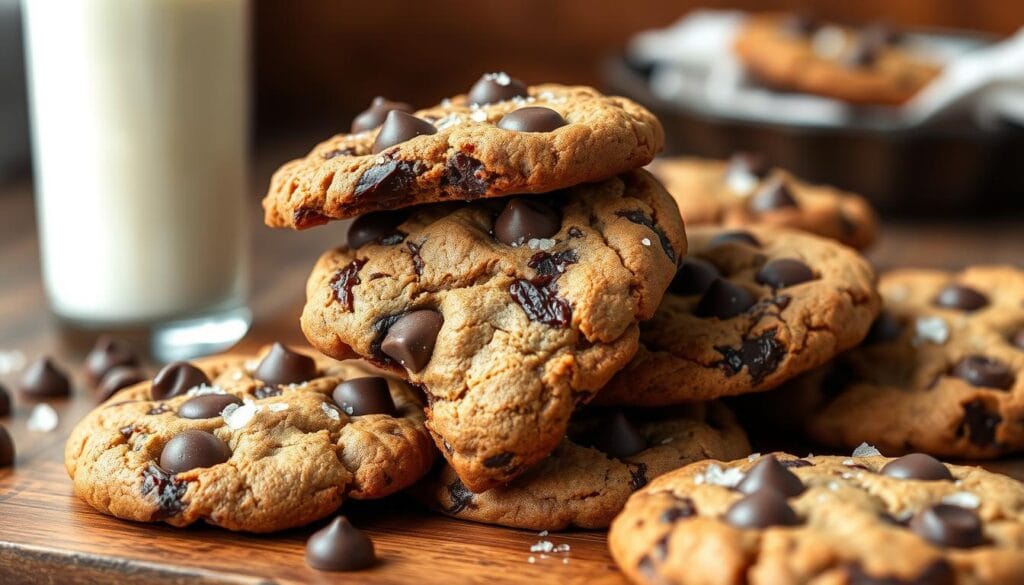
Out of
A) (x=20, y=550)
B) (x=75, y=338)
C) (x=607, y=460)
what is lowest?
(x=75, y=338)

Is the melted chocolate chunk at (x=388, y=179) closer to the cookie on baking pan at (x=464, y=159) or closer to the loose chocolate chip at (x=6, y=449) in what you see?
the cookie on baking pan at (x=464, y=159)

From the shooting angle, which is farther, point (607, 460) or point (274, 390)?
point (274, 390)

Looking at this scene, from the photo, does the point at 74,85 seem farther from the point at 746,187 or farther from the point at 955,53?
the point at 955,53

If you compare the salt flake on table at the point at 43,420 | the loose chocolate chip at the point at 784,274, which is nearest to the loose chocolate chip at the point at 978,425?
the loose chocolate chip at the point at 784,274

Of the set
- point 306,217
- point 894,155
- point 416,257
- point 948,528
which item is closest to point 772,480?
point 948,528

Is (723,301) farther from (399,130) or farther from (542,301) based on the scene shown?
(399,130)

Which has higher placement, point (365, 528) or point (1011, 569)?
point (1011, 569)

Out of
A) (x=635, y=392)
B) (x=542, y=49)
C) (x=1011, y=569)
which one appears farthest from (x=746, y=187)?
(x=542, y=49)
